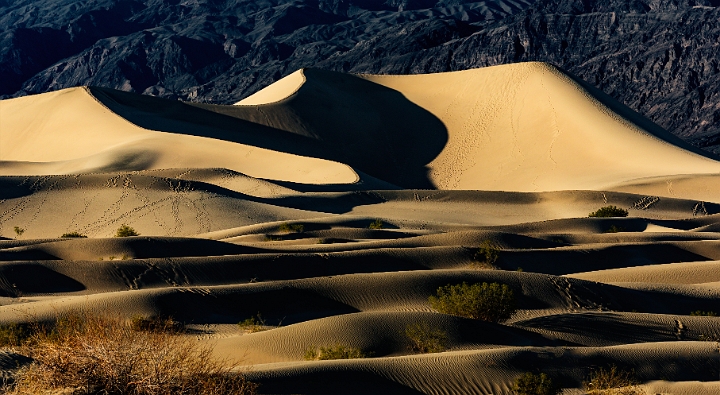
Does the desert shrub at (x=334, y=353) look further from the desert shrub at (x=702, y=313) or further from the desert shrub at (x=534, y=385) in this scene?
the desert shrub at (x=702, y=313)

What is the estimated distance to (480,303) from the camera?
18.1 metres

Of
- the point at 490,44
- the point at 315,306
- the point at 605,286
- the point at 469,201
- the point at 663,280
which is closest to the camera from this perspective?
the point at 315,306

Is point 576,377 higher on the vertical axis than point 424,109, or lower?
higher

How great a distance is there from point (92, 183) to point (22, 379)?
33.6 metres

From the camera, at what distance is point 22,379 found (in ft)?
32.1

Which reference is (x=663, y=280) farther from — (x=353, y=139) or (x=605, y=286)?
(x=353, y=139)

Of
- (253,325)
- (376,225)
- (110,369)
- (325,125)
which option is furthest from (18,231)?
(325,125)

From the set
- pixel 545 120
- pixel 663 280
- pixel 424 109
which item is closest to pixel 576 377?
pixel 663 280

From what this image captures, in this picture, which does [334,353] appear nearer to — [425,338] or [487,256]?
[425,338]

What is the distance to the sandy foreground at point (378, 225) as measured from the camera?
15.3 metres

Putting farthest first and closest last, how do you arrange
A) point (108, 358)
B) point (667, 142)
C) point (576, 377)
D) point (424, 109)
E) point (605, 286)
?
point (424, 109), point (667, 142), point (605, 286), point (576, 377), point (108, 358)

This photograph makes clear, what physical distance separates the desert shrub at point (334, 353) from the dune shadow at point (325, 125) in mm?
48280

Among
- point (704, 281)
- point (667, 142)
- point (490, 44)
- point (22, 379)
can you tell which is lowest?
point (490, 44)

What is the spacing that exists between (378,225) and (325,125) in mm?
37021
